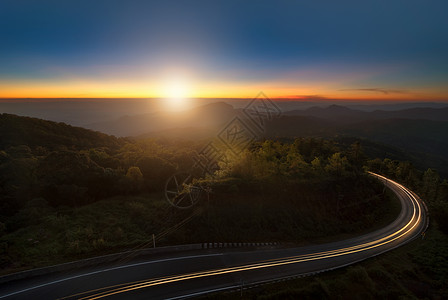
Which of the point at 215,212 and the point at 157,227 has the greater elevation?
the point at 215,212

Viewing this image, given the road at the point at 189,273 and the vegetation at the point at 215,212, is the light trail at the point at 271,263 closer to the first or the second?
the road at the point at 189,273

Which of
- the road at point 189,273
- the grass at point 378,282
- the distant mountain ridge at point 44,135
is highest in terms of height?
the distant mountain ridge at point 44,135

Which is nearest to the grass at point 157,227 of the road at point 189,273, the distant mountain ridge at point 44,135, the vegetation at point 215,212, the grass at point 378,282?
the vegetation at point 215,212

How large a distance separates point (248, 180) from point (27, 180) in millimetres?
32459

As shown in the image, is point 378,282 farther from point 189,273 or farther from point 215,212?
point 189,273

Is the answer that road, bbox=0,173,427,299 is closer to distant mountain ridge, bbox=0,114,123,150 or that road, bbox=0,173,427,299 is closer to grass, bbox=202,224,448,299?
grass, bbox=202,224,448,299

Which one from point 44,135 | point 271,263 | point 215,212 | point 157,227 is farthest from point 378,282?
point 44,135

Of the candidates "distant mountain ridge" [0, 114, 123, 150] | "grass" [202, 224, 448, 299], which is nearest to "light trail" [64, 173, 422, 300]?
"grass" [202, 224, 448, 299]

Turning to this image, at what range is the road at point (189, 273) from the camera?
15336 mm

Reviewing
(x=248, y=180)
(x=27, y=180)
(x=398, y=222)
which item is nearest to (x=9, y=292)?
(x=27, y=180)

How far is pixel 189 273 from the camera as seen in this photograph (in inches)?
703

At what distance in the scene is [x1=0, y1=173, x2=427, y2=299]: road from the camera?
1534 cm

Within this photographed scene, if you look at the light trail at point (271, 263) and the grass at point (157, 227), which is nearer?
the light trail at point (271, 263)

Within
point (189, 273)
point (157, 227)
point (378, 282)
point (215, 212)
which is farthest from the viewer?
point (215, 212)
